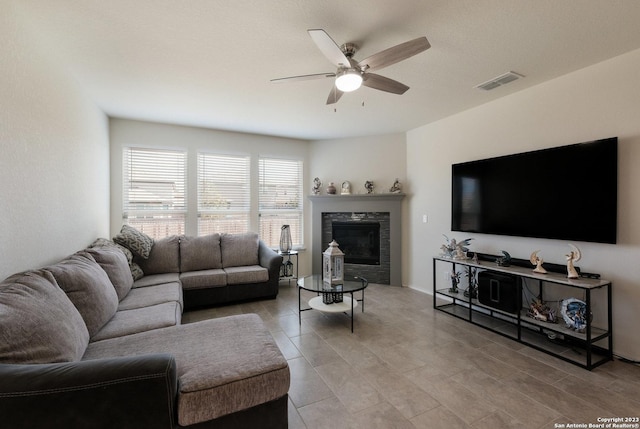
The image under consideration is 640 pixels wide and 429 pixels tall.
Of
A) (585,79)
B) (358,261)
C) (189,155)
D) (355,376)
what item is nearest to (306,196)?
(358,261)

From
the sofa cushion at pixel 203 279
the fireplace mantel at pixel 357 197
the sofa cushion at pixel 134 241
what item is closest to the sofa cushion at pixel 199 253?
the sofa cushion at pixel 203 279

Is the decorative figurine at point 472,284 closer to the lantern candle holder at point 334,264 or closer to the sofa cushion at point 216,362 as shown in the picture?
the lantern candle holder at point 334,264

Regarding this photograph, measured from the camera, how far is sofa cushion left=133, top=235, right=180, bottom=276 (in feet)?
12.2

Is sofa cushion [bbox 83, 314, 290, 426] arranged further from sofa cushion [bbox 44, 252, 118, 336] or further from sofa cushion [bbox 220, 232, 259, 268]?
sofa cushion [bbox 220, 232, 259, 268]

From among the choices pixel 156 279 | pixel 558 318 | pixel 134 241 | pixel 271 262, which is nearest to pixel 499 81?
pixel 558 318

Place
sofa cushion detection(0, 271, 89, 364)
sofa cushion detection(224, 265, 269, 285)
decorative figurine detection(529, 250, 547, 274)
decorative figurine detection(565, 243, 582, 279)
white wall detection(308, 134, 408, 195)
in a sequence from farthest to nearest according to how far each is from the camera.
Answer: white wall detection(308, 134, 408, 195) → sofa cushion detection(224, 265, 269, 285) → decorative figurine detection(529, 250, 547, 274) → decorative figurine detection(565, 243, 582, 279) → sofa cushion detection(0, 271, 89, 364)

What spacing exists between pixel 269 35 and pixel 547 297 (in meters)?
3.52

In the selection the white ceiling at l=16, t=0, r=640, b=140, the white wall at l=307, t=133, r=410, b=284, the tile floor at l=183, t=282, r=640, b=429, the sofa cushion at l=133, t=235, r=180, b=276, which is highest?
the white ceiling at l=16, t=0, r=640, b=140

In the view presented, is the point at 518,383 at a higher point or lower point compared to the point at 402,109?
lower

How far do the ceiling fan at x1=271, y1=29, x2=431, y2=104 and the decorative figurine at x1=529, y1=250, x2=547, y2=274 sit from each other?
6.84 feet

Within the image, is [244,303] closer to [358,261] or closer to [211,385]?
[358,261]

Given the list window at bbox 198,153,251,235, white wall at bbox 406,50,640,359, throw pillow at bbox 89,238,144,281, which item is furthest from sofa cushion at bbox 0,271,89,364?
white wall at bbox 406,50,640,359

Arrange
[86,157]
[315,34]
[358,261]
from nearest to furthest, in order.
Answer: [315,34], [86,157], [358,261]

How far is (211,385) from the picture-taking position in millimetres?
1344
